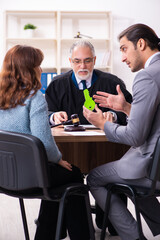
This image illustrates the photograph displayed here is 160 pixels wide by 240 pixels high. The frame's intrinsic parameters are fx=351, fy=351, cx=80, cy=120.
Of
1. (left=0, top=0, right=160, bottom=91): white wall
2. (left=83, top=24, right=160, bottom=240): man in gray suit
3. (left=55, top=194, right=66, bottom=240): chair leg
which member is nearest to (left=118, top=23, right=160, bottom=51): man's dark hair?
(left=83, top=24, right=160, bottom=240): man in gray suit

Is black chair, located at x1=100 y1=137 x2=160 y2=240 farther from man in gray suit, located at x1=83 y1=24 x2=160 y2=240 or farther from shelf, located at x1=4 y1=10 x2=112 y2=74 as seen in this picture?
shelf, located at x1=4 y1=10 x2=112 y2=74

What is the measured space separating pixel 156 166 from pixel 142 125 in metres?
0.19

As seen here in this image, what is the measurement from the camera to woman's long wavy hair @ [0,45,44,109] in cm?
160

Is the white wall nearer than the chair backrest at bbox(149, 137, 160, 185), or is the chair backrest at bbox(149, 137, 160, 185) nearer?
the chair backrest at bbox(149, 137, 160, 185)

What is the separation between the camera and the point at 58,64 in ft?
17.2

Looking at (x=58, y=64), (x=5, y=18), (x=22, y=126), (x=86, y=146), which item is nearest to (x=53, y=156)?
(x=22, y=126)

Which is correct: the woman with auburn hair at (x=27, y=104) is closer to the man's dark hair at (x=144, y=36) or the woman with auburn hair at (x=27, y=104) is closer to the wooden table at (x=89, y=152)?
the man's dark hair at (x=144, y=36)

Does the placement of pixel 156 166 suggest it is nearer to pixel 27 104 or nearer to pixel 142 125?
pixel 142 125

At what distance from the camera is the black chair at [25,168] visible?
140cm

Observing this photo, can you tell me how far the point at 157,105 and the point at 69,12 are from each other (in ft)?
13.3

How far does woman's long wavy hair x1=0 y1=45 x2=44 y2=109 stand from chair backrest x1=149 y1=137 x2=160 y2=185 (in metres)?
0.60

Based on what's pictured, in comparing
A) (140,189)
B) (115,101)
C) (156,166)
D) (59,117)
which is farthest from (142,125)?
(59,117)

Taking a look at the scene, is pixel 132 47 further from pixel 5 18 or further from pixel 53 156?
pixel 5 18

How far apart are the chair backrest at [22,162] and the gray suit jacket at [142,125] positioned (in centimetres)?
39
